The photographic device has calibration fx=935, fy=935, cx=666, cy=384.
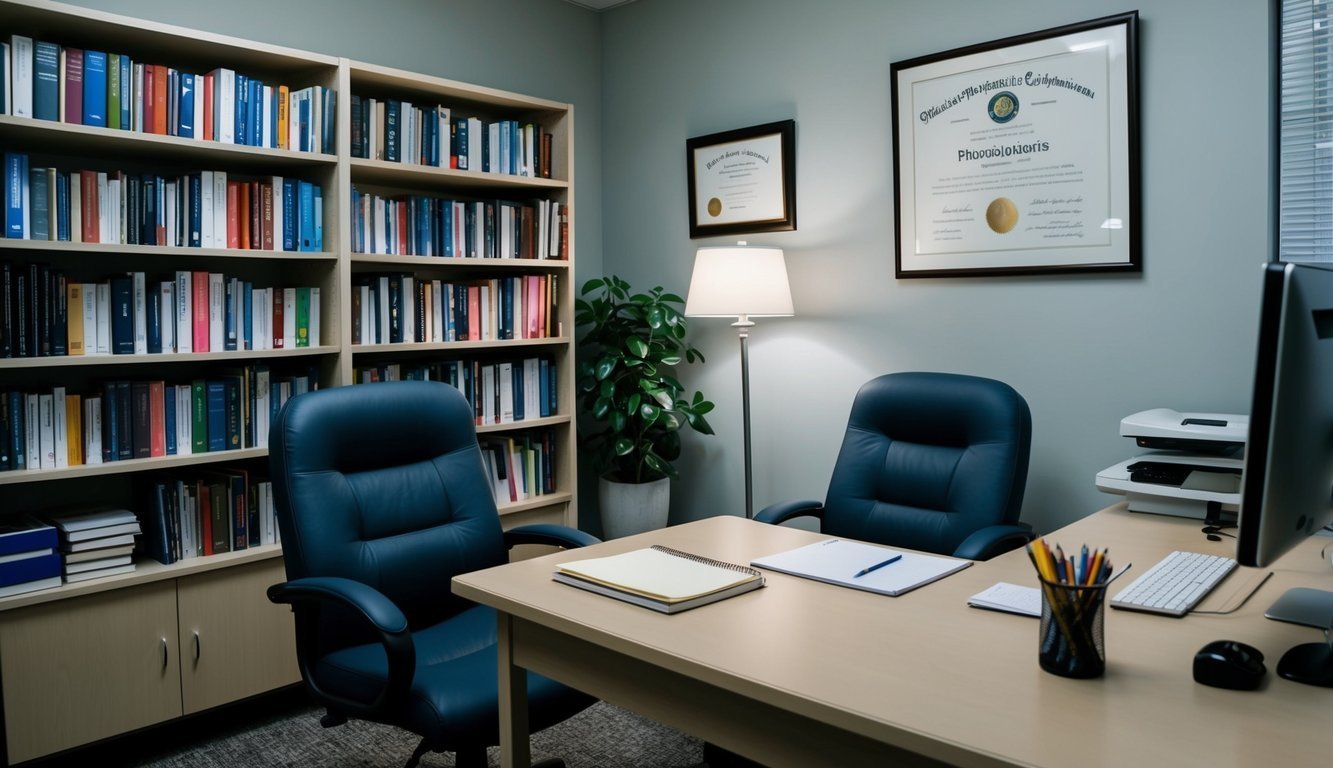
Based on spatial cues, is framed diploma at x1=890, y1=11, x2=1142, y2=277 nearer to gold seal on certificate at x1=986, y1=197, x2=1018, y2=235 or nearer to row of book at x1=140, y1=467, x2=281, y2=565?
gold seal on certificate at x1=986, y1=197, x2=1018, y2=235

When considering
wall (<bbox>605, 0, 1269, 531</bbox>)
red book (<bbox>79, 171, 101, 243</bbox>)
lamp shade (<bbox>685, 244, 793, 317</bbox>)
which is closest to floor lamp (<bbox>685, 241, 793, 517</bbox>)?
lamp shade (<bbox>685, 244, 793, 317</bbox>)

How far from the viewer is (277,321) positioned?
9.76ft

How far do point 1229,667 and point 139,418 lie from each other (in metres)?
2.70

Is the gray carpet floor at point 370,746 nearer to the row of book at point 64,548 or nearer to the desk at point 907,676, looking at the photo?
the row of book at point 64,548

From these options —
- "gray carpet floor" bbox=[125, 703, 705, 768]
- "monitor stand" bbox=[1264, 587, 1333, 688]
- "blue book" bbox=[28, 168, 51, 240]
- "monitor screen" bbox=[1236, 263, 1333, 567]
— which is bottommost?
"gray carpet floor" bbox=[125, 703, 705, 768]

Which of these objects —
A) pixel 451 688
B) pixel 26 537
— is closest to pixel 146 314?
pixel 26 537

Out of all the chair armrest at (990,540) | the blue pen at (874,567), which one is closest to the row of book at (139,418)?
the blue pen at (874,567)

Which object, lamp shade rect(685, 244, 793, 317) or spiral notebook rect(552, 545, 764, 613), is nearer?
spiral notebook rect(552, 545, 764, 613)

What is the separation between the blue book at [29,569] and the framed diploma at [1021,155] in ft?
8.89

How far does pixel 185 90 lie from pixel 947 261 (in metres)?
2.42

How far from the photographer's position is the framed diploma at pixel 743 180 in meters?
3.59

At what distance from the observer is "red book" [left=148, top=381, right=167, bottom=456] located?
271 centimetres

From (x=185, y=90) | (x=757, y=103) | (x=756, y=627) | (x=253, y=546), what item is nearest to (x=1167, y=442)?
(x=756, y=627)

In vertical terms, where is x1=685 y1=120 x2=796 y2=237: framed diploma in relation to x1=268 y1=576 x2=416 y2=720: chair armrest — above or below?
above
